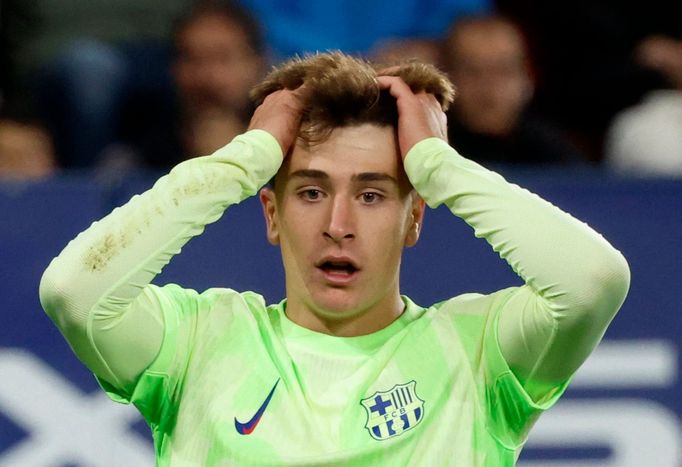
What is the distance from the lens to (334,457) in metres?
2.83

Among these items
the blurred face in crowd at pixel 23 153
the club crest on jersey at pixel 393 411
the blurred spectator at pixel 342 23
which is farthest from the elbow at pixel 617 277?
the blurred spectator at pixel 342 23

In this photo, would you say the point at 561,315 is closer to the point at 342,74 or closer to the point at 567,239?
the point at 567,239

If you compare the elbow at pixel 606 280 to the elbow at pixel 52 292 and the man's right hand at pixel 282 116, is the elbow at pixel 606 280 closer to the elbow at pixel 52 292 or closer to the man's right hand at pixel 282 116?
the man's right hand at pixel 282 116

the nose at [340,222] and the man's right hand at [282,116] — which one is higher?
the man's right hand at [282,116]

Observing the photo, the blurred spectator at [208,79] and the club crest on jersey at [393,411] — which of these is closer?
the club crest on jersey at [393,411]

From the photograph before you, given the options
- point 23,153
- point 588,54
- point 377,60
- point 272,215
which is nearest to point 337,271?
point 272,215

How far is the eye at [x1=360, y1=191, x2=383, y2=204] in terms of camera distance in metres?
3.00

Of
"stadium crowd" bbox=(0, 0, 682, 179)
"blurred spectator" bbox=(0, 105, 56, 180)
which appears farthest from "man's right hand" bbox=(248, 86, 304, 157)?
"blurred spectator" bbox=(0, 105, 56, 180)

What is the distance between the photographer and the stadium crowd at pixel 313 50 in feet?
17.0

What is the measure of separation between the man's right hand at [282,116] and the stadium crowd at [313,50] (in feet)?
5.84

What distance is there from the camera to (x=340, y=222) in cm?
293

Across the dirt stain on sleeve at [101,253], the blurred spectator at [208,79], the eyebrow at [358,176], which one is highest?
the blurred spectator at [208,79]

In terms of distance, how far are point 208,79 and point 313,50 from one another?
1.95 ft

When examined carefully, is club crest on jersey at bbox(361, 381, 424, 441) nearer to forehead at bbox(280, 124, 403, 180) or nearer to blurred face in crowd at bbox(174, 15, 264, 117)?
forehead at bbox(280, 124, 403, 180)
